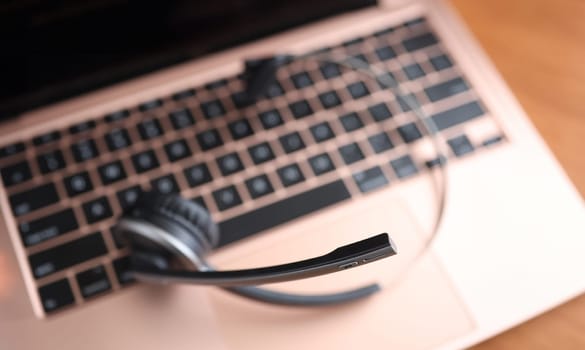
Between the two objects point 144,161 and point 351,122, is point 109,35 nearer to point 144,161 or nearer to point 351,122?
point 144,161

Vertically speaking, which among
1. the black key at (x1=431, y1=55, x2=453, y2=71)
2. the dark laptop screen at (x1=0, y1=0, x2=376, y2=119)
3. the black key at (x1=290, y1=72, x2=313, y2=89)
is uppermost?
the dark laptop screen at (x1=0, y1=0, x2=376, y2=119)

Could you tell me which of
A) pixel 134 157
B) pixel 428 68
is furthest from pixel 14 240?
pixel 428 68

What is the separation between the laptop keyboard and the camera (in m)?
0.53

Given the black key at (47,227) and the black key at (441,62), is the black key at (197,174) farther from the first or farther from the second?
the black key at (441,62)

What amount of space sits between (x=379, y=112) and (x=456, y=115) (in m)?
0.07

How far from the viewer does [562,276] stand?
53cm

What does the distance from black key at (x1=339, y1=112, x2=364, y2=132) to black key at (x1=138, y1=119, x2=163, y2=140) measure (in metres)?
0.15

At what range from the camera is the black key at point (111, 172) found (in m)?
0.55

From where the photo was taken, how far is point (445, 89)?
23.7 inches

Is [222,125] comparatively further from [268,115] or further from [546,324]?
[546,324]

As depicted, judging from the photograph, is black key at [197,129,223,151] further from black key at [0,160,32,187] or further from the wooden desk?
the wooden desk

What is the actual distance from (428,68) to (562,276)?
0.69 ft

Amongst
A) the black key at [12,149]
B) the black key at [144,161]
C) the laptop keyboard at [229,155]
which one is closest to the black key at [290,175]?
the laptop keyboard at [229,155]

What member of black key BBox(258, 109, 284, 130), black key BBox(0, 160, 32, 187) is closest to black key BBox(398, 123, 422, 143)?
black key BBox(258, 109, 284, 130)
